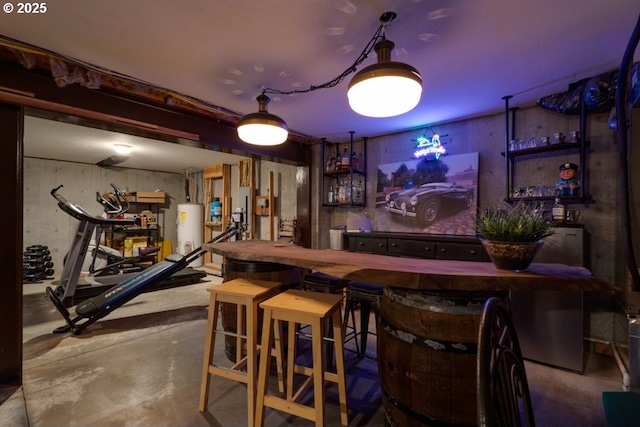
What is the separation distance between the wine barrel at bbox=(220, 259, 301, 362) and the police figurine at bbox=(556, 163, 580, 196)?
8.86ft

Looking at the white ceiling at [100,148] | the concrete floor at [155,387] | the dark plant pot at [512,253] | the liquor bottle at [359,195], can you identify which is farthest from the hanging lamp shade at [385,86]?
the white ceiling at [100,148]

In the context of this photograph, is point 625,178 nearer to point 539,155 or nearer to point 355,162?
point 539,155

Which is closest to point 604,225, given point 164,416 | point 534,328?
point 534,328

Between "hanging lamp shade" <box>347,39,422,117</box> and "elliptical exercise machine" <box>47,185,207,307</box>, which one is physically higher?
"hanging lamp shade" <box>347,39,422,117</box>

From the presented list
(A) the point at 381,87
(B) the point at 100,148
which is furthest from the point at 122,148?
(A) the point at 381,87

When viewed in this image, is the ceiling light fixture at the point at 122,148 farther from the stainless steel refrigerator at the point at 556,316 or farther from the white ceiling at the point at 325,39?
the stainless steel refrigerator at the point at 556,316

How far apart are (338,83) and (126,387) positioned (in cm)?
310

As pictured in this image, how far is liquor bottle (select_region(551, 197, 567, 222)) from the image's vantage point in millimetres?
2566

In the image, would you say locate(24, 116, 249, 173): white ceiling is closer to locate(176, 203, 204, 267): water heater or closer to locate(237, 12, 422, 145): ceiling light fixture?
locate(176, 203, 204, 267): water heater

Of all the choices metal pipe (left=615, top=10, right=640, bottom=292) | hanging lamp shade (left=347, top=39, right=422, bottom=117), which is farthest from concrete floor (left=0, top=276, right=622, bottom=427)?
hanging lamp shade (left=347, top=39, right=422, bottom=117)

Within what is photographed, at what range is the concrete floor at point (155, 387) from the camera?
1.79 meters

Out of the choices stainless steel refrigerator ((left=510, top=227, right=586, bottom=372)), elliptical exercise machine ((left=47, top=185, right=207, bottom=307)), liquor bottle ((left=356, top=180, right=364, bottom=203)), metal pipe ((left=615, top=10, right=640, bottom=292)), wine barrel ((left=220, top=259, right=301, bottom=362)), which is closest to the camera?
metal pipe ((left=615, top=10, right=640, bottom=292))

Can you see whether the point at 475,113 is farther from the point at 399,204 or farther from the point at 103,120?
the point at 103,120

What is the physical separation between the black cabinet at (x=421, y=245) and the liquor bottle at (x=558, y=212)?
692 mm
